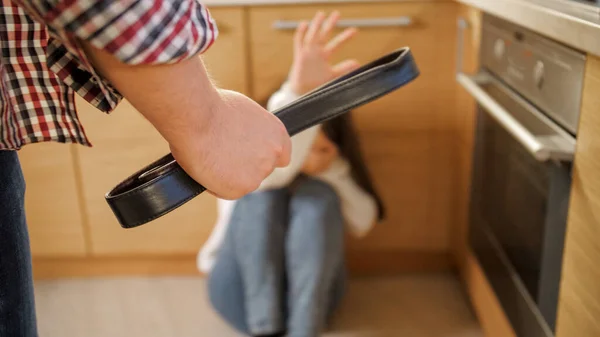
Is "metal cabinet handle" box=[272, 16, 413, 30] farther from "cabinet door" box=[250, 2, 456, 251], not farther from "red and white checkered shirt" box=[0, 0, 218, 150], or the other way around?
"red and white checkered shirt" box=[0, 0, 218, 150]

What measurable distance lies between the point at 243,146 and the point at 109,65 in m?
0.12

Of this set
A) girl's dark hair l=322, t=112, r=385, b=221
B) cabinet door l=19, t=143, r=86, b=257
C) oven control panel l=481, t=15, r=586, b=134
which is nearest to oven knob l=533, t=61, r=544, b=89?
oven control panel l=481, t=15, r=586, b=134

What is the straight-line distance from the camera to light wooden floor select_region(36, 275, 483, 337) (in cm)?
155

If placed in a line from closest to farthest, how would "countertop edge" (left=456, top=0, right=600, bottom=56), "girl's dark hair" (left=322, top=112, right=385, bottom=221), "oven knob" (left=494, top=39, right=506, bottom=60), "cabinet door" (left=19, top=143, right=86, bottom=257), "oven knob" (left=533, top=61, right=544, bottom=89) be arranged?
"countertop edge" (left=456, top=0, right=600, bottom=56) < "oven knob" (left=533, top=61, right=544, bottom=89) < "oven knob" (left=494, top=39, right=506, bottom=60) < "girl's dark hair" (left=322, top=112, right=385, bottom=221) < "cabinet door" (left=19, top=143, right=86, bottom=257)

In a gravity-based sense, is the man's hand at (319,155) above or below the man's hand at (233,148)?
below

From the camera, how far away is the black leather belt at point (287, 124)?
20.0 inches

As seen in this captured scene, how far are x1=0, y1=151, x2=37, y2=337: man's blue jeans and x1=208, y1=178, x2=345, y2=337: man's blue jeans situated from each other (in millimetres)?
845

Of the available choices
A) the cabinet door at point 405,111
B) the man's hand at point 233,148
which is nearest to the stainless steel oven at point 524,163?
the cabinet door at point 405,111

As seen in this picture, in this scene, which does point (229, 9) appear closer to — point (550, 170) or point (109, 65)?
point (550, 170)

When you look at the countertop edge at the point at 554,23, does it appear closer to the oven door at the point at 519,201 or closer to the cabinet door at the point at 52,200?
the oven door at the point at 519,201

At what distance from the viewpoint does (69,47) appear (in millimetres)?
456

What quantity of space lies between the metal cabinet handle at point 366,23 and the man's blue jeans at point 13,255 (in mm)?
965

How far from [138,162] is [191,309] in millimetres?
396

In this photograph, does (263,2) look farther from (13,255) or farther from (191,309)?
(13,255)
